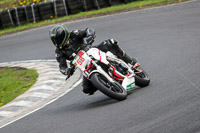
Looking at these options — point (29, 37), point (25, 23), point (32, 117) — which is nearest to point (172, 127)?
point (32, 117)

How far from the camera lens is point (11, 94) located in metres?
10.9

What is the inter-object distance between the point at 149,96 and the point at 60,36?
192 cm

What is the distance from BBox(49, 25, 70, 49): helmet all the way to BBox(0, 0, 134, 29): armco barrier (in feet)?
47.0

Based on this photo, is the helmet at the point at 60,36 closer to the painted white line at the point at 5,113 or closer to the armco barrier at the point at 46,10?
the painted white line at the point at 5,113

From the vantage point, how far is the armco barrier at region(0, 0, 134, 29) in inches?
878

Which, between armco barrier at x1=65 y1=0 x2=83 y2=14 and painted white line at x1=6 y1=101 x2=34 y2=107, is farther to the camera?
armco barrier at x1=65 y1=0 x2=83 y2=14

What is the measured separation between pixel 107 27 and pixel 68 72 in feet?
32.0

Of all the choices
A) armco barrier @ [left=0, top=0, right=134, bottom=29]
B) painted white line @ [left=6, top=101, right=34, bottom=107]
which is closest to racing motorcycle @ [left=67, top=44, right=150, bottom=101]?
painted white line @ [left=6, top=101, right=34, bottom=107]

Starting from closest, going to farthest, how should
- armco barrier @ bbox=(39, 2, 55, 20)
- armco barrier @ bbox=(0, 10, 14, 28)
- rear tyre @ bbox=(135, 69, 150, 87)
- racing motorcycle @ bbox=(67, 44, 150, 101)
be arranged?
racing motorcycle @ bbox=(67, 44, 150, 101) < rear tyre @ bbox=(135, 69, 150, 87) < armco barrier @ bbox=(39, 2, 55, 20) < armco barrier @ bbox=(0, 10, 14, 28)

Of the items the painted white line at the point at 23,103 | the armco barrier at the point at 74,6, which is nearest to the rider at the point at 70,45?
the painted white line at the point at 23,103

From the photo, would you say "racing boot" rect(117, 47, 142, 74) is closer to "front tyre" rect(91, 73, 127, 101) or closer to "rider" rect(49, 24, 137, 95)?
"rider" rect(49, 24, 137, 95)

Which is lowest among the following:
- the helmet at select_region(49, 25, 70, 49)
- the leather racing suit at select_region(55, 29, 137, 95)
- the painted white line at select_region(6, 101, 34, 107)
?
the painted white line at select_region(6, 101, 34, 107)

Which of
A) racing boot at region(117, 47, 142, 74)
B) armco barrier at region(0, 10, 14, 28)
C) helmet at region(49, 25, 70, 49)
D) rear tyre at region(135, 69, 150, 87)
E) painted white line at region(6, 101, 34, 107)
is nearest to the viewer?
helmet at region(49, 25, 70, 49)

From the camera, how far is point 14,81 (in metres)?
12.1
